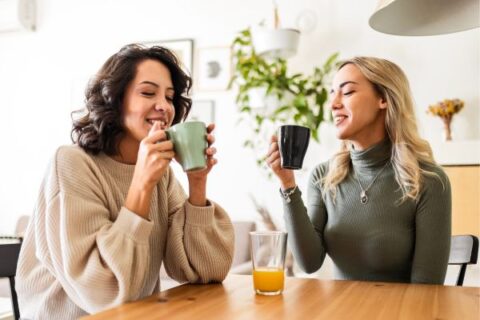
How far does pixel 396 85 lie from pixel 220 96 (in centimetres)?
221

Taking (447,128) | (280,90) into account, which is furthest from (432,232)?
(280,90)

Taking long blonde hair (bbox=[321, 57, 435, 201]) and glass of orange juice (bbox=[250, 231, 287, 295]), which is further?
long blonde hair (bbox=[321, 57, 435, 201])

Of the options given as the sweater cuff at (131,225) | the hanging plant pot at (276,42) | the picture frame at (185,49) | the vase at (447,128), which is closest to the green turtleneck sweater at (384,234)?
the sweater cuff at (131,225)

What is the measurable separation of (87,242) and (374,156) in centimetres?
89

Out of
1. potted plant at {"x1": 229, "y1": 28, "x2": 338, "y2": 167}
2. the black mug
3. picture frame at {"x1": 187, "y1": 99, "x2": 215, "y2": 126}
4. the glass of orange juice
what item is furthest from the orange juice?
picture frame at {"x1": 187, "y1": 99, "x2": 215, "y2": 126}

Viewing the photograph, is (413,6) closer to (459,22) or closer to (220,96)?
(459,22)

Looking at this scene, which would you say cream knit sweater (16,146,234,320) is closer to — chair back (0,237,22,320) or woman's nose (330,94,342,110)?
chair back (0,237,22,320)

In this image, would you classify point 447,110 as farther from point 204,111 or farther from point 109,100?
point 109,100

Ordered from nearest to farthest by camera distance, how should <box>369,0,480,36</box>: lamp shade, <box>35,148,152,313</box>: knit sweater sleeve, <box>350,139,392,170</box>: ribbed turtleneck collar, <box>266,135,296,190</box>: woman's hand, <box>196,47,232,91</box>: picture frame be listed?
<box>35,148,152,313</box>: knit sweater sleeve → <box>369,0,480,36</box>: lamp shade → <box>266,135,296,190</box>: woman's hand → <box>350,139,392,170</box>: ribbed turtleneck collar → <box>196,47,232,91</box>: picture frame

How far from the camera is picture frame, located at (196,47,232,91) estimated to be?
3.62m

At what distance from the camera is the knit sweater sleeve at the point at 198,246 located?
1.14 metres

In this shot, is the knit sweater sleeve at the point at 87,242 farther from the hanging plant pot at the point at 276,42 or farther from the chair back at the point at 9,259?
the hanging plant pot at the point at 276,42

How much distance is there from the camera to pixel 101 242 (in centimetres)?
95

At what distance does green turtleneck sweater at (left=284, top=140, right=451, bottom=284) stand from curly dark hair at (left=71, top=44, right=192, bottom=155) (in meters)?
0.51
